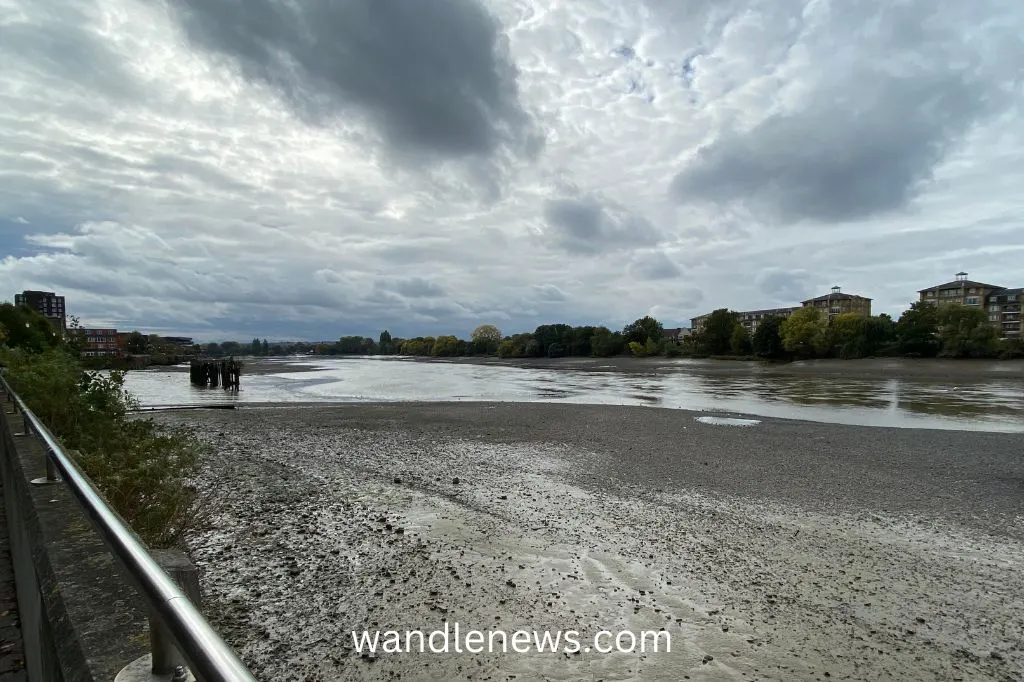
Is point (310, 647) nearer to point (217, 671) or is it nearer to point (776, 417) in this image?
point (217, 671)

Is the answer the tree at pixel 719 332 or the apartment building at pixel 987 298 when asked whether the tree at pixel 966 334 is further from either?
the apartment building at pixel 987 298

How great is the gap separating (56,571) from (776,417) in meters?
23.7

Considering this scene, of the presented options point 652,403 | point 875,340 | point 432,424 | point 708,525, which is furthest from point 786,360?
point 708,525

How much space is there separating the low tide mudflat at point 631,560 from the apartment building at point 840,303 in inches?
5845

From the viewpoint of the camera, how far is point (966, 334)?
67062 mm

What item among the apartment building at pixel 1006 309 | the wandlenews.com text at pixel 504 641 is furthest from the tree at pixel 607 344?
the wandlenews.com text at pixel 504 641

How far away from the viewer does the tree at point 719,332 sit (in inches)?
3989

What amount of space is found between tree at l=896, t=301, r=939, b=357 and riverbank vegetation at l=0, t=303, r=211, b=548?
8629 centimetres

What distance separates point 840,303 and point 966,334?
3227 inches

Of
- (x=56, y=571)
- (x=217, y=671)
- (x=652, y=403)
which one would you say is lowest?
(x=652, y=403)

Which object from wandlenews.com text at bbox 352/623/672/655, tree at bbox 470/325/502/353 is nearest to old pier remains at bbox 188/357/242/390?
wandlenews.com text at bbox 352/623/672/655

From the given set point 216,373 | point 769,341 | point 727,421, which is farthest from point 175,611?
point 769,341

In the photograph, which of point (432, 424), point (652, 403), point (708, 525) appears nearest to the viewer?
point (708, 525)

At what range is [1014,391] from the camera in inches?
1371
